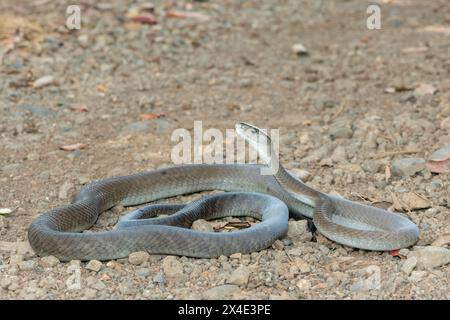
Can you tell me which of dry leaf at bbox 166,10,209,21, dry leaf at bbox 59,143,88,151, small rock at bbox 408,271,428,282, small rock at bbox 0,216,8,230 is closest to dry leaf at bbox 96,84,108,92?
dry leaf at bbox 59,143,88,151

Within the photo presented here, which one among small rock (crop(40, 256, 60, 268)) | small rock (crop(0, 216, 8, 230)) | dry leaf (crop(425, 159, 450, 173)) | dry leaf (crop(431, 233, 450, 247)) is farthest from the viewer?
dry leaf (crop(425, 159, 450, 173))

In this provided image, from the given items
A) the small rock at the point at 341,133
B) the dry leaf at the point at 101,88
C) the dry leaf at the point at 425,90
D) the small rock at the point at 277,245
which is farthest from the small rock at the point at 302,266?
the dry leaf at the point at 101,88

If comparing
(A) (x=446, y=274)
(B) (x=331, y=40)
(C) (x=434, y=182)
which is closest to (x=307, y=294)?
(A) (x=446, y=274)

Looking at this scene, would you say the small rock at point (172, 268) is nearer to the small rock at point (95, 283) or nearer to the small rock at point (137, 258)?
the small rock at point (137, 258)

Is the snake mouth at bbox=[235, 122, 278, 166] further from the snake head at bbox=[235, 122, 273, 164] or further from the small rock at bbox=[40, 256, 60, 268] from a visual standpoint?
the small rock at bbox=[40, 256, 60, 268]

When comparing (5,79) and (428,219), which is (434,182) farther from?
(5,79)

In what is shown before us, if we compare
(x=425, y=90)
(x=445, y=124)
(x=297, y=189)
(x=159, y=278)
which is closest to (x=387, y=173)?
(x=297, y=189)
